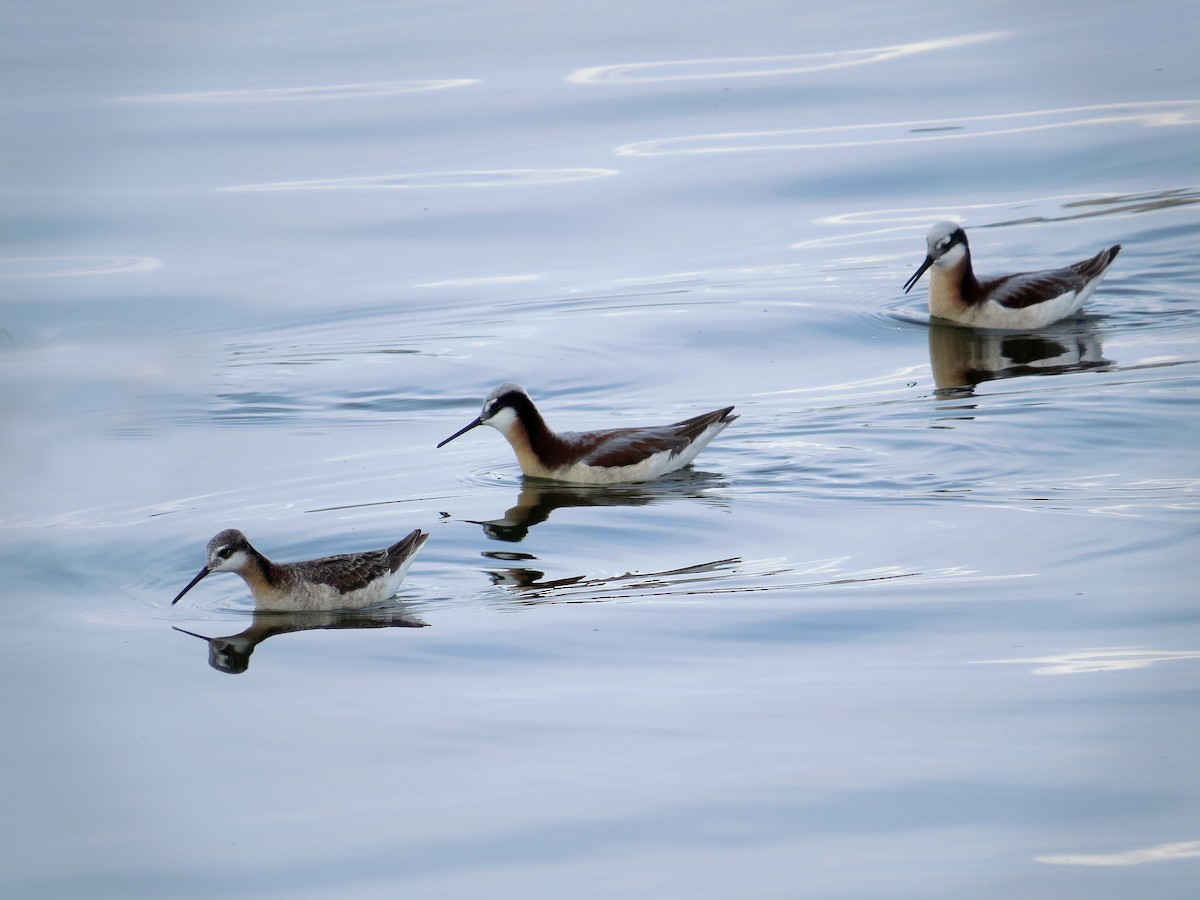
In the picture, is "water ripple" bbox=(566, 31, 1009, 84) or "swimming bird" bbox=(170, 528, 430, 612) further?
"water ripple" bbox=(566, 31, 1009, 84)

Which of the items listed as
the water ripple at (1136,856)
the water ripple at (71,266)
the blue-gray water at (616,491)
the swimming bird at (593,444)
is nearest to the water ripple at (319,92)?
the blue-gray water at (616,491)

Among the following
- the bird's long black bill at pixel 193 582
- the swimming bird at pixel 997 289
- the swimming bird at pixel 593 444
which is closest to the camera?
the bird's long black bill at pixel 193 582

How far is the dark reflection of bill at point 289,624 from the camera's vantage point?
32.3 ft

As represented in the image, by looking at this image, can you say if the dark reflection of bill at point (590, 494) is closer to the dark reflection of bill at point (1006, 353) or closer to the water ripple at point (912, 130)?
the dark reflection of bill at point (1006, 353)

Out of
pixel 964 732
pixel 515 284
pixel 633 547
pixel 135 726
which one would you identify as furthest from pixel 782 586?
pixel 515 284

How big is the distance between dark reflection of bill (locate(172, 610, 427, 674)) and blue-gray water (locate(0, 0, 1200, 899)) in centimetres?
4

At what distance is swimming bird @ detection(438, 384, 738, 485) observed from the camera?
43.4 feet

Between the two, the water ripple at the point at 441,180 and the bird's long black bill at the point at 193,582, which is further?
the water ripple at the point at 441,180

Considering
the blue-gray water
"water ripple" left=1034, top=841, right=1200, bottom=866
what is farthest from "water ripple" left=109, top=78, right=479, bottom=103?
"water ripple" left=1034, top=841, right=1200, bottom=866

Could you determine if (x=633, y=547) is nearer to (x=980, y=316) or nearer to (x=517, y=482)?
(x=517, y=482)

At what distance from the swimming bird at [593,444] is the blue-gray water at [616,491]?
0.25 metres

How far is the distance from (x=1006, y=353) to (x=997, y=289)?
3.78ft

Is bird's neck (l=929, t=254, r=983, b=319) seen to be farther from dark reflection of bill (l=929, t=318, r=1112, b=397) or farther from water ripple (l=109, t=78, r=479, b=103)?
water ripple (l=109, t=78, r=479, b=103)

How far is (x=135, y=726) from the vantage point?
341 inches
